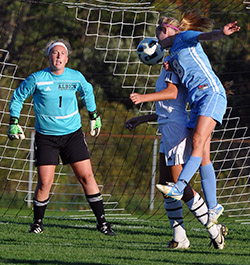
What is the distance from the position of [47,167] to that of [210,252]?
6.14 feet

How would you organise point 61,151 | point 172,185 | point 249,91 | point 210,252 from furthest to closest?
point 249,91 < point 61,151 < point 210,252 < point 172,185

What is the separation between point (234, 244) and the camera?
21.4 feet


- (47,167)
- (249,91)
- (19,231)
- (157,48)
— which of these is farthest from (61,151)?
(249,91)

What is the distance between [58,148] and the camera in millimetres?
6898

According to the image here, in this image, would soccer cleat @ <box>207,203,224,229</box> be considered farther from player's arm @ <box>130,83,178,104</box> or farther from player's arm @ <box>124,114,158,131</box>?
player's arm @ <box>124,114,158,131</box>

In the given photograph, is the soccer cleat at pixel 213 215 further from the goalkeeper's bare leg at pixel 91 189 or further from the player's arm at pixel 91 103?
the player's arm at pixel 91 103

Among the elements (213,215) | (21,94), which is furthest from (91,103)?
(213,215)

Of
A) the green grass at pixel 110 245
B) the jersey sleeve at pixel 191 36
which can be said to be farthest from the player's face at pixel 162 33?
the green grass at pixel 110 245

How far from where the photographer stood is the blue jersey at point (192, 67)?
5.66 meters

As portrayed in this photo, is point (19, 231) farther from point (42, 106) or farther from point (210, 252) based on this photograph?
point (210, 252)

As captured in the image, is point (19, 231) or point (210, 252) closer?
point (210, 252)

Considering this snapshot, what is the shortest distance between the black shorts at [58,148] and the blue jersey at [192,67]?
151 centimetres

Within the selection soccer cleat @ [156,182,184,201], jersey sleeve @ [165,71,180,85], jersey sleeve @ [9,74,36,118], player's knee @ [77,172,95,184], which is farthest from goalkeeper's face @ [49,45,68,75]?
soccer cleat @ [156,182,184,201]

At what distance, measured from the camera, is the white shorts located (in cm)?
584
